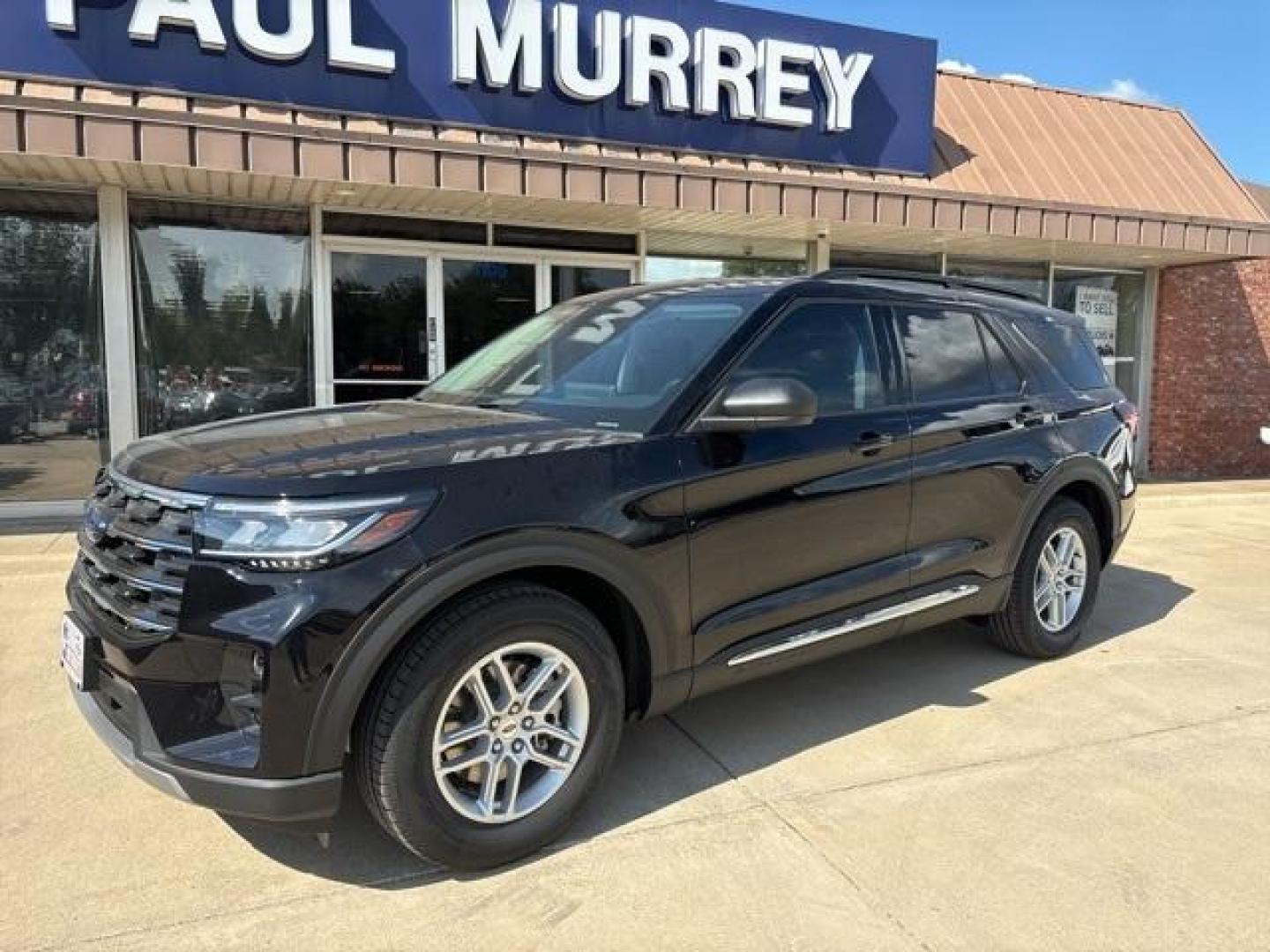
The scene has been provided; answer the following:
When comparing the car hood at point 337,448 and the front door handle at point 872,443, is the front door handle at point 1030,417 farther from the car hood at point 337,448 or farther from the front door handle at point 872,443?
the car hood at point 337,448

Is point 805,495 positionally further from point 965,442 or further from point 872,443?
point 965,442

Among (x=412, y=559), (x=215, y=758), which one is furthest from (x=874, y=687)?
(x=215, y=758)

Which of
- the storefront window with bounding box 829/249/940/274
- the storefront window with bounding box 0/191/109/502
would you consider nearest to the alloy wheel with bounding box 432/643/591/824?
the storefront window with bounding box 0/191/109/502

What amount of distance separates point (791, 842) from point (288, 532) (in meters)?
1.80

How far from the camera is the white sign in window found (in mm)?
12516

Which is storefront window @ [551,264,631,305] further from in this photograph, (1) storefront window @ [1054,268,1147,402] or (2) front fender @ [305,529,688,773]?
(2) front fender @ [305,529,688,773]

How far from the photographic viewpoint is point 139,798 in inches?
128

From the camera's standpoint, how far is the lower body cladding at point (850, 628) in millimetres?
3339

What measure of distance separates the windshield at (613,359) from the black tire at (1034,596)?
1997 millimetres

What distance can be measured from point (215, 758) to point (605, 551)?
1.19 metres

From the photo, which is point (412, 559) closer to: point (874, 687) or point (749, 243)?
point (874, 687)

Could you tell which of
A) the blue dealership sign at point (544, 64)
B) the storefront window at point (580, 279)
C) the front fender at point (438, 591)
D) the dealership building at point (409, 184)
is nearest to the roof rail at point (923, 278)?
the front fender at point (438, 591)

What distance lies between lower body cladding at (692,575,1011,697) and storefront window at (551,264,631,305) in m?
5.96

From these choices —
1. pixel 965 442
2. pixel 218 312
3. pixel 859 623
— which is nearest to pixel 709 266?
pixel 218 312
